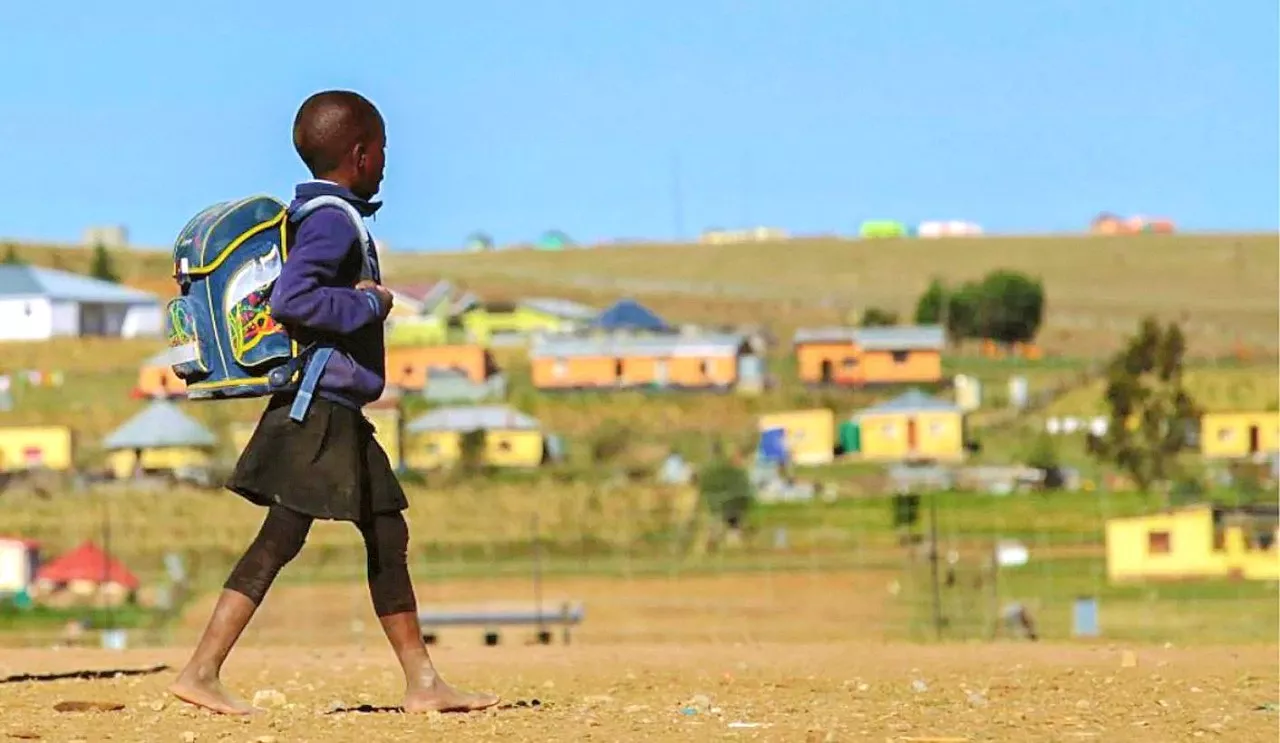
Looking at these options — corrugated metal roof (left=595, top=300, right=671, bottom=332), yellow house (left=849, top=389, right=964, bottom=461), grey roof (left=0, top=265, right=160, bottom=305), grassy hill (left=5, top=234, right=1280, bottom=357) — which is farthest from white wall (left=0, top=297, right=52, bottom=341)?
yellow house (left=849, top=389, right=964, bottom=461)

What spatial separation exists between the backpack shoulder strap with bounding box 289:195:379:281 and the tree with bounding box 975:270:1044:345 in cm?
8929

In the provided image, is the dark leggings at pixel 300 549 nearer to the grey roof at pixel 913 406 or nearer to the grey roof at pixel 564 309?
the grey roof at pixel 913 406

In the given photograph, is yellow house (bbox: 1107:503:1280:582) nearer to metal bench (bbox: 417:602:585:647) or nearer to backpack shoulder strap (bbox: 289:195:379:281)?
metal bench (bbox: 417:602:585:647)

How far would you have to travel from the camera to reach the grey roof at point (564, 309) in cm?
9681

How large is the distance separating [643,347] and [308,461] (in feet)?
220

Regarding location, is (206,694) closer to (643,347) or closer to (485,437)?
(485,437)

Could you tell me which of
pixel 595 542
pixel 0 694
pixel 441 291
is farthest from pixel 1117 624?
pixel 441 291

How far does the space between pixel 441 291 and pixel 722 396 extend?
27197mm

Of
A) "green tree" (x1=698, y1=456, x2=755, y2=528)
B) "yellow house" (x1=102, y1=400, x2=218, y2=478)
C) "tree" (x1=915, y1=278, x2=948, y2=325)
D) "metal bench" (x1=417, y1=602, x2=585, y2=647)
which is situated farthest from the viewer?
"tree" (x1=915, y1=278, x2=948, y2=325)

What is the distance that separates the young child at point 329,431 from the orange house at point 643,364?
217ft

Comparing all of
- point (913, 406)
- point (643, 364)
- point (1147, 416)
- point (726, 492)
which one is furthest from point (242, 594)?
point (643, 364)

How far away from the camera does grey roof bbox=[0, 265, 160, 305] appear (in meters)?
87.1

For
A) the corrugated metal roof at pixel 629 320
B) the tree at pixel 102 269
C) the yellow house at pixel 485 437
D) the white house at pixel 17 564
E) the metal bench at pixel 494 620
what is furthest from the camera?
the tree at pixel 102 269

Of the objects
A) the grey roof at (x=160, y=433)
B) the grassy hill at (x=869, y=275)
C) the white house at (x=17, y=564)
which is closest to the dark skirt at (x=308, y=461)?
the white house at (x=17, y=564)
